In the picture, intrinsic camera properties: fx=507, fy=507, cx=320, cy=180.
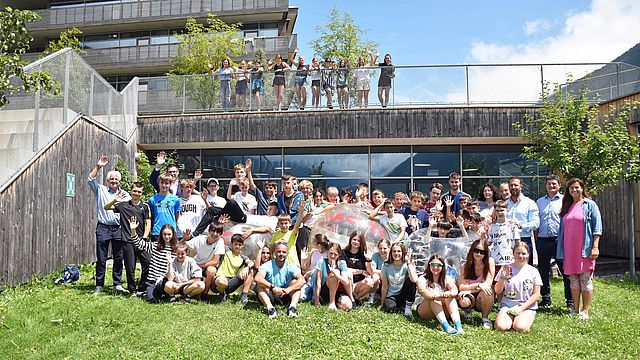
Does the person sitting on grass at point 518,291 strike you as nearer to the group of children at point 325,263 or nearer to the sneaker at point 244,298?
the group of children at point 325,263

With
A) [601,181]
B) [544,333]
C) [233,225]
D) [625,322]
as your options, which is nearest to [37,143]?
[233,225]

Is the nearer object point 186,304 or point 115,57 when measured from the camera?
point 186,304

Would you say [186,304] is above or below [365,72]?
below

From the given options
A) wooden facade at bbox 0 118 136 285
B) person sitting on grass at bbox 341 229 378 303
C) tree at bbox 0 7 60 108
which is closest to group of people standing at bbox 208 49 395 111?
wooden facade at bbox 0 118 136 285

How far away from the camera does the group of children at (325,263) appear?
6.74 metres

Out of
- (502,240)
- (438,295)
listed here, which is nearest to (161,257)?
(438,295)

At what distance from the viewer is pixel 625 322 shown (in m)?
6.89

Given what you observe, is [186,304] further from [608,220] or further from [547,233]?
[608,220]

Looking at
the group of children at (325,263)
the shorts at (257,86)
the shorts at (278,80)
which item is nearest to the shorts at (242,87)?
the shorts at (257,86)

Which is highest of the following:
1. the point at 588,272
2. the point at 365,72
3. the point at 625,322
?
the point at 365,72

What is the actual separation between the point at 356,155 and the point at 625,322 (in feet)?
35.9

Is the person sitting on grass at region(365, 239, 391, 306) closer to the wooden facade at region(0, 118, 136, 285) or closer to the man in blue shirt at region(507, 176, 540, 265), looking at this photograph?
the man in blue shirt at region(507, 176, 540, 265)

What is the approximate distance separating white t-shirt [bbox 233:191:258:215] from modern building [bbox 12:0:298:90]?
23.6 meters

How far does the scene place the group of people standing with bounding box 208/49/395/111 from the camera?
50.2 feet
